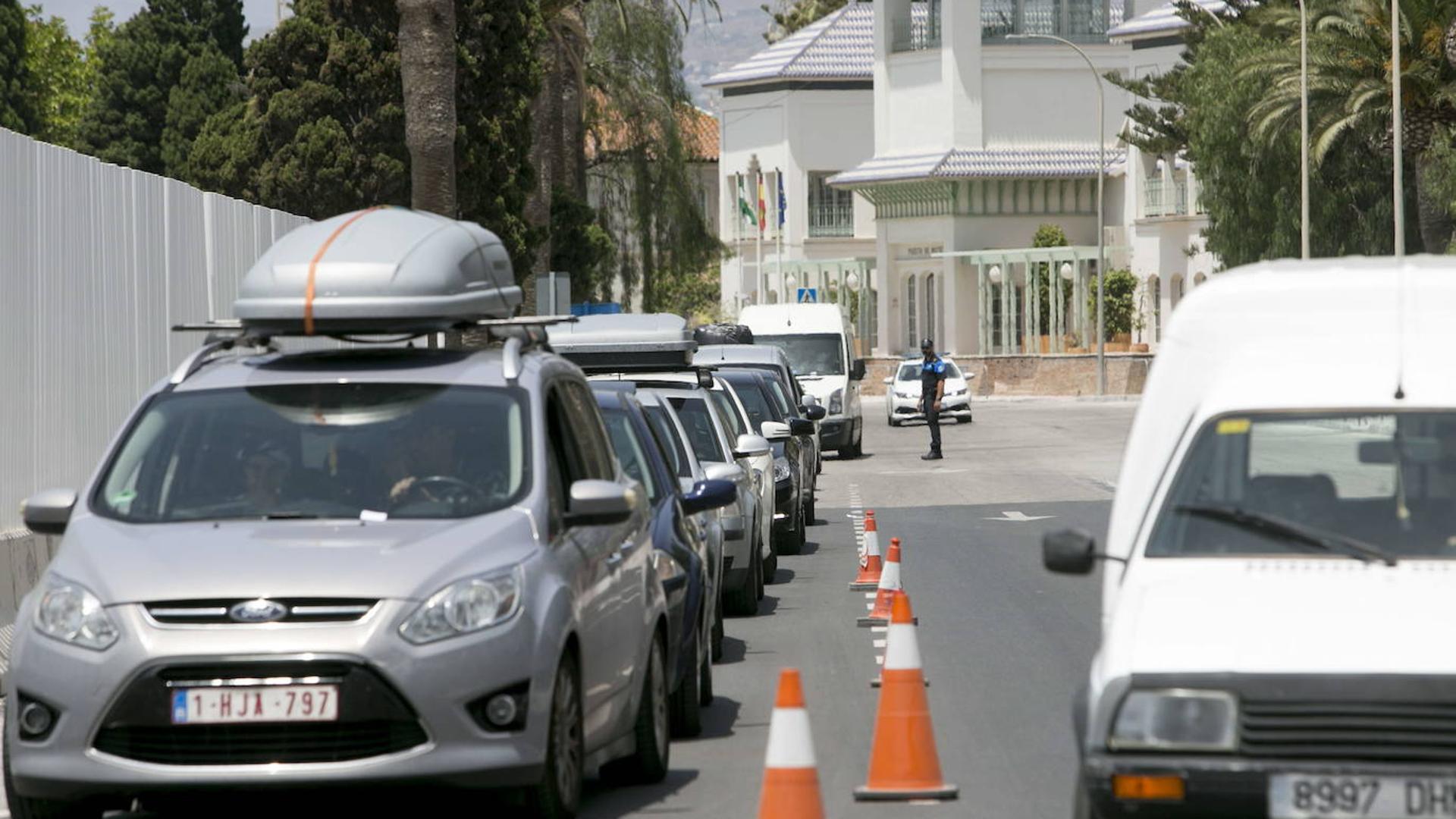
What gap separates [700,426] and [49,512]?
9.34m

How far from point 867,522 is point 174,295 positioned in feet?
17.9

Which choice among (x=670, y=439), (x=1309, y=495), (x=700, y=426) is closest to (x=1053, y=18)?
(x=700, y=426)

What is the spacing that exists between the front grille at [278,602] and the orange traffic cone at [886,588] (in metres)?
6.58

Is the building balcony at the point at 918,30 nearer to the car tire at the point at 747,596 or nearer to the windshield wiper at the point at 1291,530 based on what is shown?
the car tire at the point at 747,596

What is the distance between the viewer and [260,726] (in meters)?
7.70

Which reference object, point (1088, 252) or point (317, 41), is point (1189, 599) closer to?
point (317, 41)

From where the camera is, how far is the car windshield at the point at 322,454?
8555mm

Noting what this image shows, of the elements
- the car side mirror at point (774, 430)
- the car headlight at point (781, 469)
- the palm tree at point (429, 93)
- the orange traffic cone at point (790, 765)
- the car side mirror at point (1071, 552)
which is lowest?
the car headlight at point (781, 469)

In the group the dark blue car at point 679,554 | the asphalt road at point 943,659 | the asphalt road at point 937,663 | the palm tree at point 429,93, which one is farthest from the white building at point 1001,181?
the dark blue car at point 679,554

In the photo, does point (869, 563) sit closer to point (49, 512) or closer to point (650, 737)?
point (650, 737)

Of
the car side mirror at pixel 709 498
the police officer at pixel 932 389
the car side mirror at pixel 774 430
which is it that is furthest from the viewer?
the police officer at pixel 932 389

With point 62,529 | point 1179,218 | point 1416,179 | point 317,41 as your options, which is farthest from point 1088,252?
point 62,529

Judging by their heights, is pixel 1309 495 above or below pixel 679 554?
above

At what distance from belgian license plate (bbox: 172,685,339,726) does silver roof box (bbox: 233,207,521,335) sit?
5.98ft
